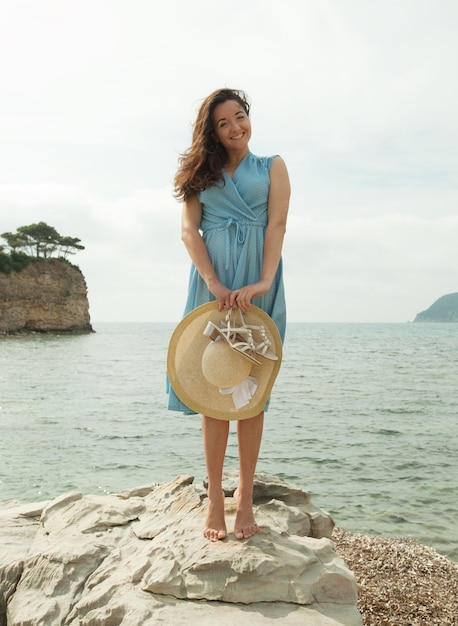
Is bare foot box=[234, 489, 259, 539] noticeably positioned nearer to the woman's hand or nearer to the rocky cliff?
the woman's hand

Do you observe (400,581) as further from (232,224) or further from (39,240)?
(39,240)

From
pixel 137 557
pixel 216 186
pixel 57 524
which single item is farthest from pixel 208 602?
pixel 216 186

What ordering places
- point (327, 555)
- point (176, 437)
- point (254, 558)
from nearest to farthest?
point (254, 558) → point (327, 555) → point (176, 437)

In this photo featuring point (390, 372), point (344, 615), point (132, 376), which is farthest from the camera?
point (390, 372)

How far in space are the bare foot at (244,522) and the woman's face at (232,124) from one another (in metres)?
1.75

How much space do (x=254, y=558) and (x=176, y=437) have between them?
18.9 ft

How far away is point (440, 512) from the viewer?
204 inches

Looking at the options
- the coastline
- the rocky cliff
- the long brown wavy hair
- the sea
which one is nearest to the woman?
the long brown wavy hair

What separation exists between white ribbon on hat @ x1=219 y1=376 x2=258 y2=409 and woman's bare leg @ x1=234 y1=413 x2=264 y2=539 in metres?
0.18

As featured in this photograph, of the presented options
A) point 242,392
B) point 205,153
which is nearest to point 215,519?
point 242,392

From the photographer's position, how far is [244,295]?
8.37 ft

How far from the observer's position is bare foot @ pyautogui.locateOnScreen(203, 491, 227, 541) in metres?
2.65

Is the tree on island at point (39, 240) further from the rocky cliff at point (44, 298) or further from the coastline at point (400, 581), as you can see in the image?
the coastline at point (400, 581)

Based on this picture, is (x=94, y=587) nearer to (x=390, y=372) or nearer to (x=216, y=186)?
(x=216, y=186)
